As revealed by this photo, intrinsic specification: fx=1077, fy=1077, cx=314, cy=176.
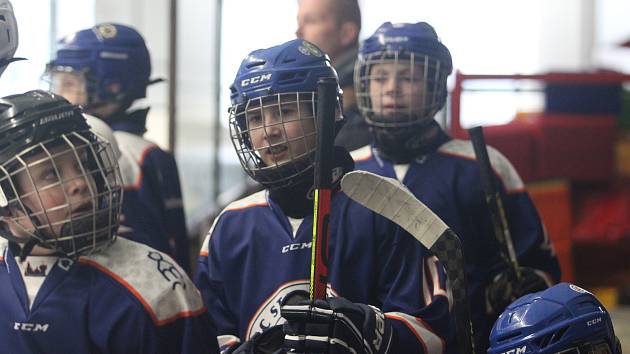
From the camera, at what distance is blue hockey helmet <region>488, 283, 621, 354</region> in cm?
200

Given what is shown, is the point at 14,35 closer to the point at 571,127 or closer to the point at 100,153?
the point at 100,153

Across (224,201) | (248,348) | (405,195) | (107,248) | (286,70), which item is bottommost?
(224,201)

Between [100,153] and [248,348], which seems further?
[100,153]

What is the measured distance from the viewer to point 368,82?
2789 mm

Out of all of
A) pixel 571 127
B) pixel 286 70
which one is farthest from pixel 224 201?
pixel 286 70

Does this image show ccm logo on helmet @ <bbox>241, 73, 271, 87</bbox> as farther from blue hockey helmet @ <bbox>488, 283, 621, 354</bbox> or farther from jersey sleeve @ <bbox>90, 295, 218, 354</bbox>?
blue hockey helmet @ <bbox>488, 283, 621, 354</bbox>

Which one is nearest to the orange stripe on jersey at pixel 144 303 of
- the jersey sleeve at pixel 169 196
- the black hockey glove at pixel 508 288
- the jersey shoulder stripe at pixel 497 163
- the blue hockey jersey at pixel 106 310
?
the blue hockey jersey at pixel 106 310

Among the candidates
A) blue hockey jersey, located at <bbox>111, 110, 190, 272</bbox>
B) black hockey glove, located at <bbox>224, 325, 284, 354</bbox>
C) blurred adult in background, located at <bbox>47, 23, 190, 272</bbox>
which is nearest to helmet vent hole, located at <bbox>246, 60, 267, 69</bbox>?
black hockey glove, located at <bbox>224, 325, 284, 354</bbox>

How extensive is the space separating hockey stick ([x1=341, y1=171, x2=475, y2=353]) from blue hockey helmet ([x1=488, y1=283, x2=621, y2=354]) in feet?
0.24

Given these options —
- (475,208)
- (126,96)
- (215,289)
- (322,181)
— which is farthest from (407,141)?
(126,96)

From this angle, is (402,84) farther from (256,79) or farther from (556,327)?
(556,327)

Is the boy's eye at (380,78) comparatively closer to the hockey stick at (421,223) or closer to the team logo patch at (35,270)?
the hockey stick at (421,223)

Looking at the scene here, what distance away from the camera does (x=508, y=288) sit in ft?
8.52

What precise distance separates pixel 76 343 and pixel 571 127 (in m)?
4.41
